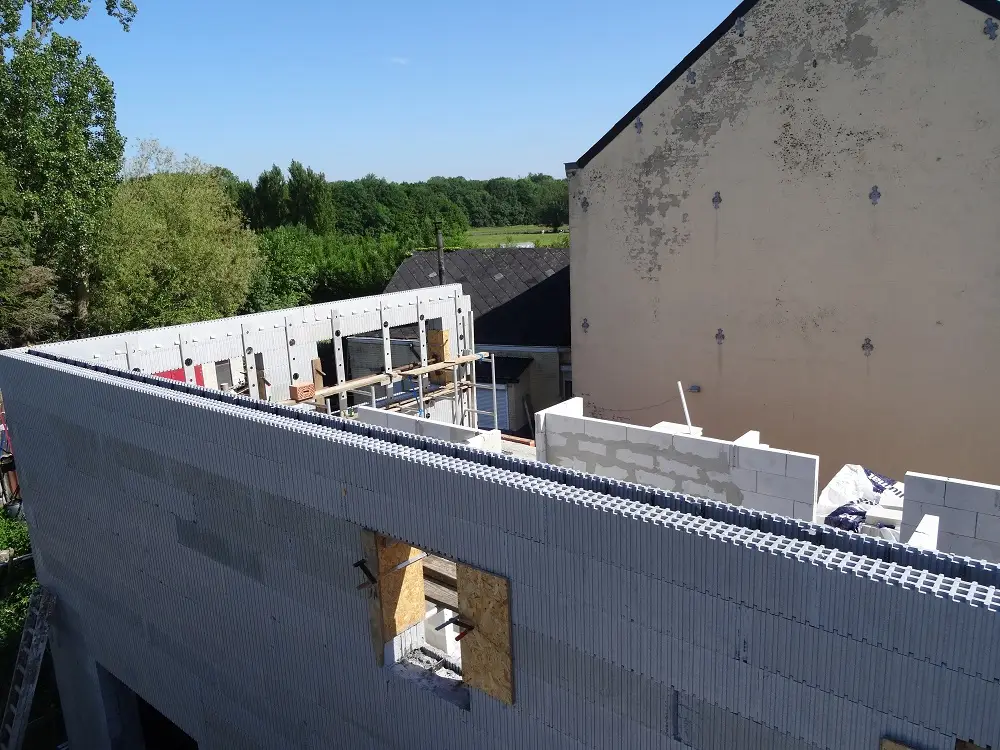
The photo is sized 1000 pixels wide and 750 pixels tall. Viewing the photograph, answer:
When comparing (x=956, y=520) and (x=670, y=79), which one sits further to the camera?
(x=670, y=79)

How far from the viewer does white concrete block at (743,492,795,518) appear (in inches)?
323

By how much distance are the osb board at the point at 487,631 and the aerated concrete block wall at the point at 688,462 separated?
383cm

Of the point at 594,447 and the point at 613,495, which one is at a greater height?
the point at 613,495

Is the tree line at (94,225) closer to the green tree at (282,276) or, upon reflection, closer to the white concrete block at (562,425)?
the green tree at (282,276)

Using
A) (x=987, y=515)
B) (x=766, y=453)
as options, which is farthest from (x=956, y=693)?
(x=766, y=453)

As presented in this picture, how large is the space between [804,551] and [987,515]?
4233 mm

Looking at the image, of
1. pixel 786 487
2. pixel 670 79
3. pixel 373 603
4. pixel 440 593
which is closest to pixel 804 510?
pixel 786 487

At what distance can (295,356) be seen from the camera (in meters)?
14.7

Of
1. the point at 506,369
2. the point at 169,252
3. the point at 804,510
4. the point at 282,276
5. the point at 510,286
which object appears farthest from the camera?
the point at 282,276

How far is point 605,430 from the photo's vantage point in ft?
31.9

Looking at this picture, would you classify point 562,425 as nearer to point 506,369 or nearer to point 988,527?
point 988,527

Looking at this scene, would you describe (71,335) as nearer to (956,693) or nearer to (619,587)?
(619,587)

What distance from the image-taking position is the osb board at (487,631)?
5.59 m

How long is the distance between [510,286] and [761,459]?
50.9ft
